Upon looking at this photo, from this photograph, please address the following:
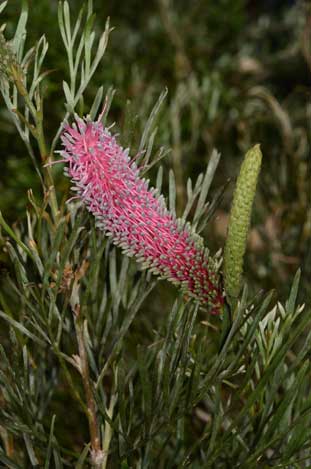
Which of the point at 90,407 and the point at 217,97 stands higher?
the point at 217,97

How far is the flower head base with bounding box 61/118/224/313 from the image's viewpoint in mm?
240

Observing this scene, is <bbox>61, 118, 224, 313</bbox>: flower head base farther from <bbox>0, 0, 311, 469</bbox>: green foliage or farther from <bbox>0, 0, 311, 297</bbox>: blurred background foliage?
<bbox>0, 0, 311, 297</bbox>: blurred background foliage

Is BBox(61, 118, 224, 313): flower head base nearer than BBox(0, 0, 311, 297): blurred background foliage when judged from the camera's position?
Yes

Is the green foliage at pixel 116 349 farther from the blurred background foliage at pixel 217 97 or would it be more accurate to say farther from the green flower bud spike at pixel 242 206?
the blurred background foliage at pixel 217 97

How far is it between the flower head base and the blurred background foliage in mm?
151

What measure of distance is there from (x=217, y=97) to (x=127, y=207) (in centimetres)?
37

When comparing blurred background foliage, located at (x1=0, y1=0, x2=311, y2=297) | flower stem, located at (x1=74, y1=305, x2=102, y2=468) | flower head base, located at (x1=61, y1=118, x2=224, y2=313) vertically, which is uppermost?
blurred background foliage, located at (x1=0, y1=0, x2=311, y2=297)

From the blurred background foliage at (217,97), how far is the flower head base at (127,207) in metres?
0.15

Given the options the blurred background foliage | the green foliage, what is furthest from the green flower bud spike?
the blurred background foliage

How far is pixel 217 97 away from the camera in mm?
594

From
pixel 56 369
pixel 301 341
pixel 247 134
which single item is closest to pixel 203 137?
pixel 247 134

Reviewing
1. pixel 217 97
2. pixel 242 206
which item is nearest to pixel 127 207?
pixel 242 206

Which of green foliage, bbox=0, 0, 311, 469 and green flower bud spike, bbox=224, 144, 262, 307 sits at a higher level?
green flower bud spike, bbox=224, 144, 262, 307

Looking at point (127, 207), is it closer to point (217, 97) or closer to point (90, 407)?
point (90, 407)
